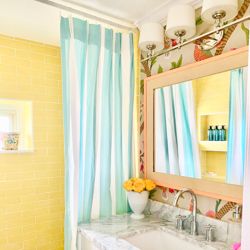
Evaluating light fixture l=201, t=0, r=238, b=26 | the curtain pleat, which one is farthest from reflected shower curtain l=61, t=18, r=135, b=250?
light fixture l=201, t=0, r=238, b=26

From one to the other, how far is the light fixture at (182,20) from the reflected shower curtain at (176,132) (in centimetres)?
32

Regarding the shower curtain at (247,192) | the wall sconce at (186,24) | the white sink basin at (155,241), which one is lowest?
the white sink basin at (155,241)

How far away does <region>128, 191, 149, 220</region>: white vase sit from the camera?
63.4 inches

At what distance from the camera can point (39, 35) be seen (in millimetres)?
2041

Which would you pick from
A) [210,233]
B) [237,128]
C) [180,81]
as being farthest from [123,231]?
[180,81]

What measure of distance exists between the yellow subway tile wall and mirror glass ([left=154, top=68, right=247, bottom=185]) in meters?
1.08

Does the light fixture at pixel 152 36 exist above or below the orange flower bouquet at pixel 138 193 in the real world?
above

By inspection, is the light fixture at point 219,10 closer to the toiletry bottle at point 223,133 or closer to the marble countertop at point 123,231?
the toiletry bottle at point 223,133

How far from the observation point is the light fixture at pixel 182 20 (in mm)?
1357

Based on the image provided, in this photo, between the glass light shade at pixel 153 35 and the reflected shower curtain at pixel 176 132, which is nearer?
the reflected shower curtain at pixel 176 132

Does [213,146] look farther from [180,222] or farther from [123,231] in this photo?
[123,231]

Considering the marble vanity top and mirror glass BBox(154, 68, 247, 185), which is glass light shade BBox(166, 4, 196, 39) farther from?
the marble vanity top

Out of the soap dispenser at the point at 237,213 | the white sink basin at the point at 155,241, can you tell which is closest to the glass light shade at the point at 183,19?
the soap dispenser at the point at 237,213

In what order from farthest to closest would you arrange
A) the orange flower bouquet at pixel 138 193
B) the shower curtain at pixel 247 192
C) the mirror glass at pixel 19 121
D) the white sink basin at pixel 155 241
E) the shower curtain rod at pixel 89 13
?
1. the mirror glass at pixel 19 121
2. the orange flower bouquet at pixel 138 193
3. the shower curtain rod at pixel 89 13
4. the white sink basin at pixel 155 241
5. the shower curtain at pixel 247 192
